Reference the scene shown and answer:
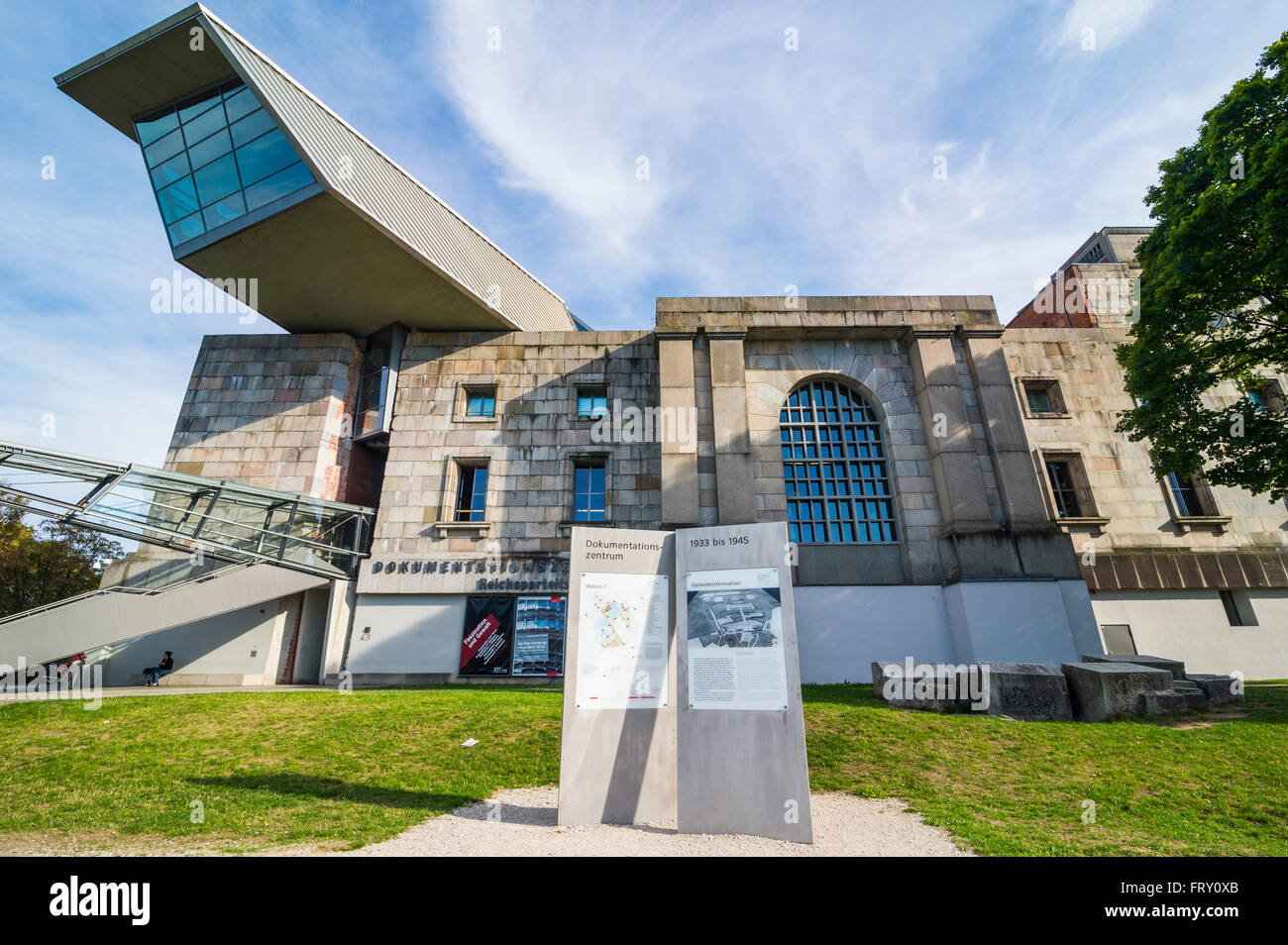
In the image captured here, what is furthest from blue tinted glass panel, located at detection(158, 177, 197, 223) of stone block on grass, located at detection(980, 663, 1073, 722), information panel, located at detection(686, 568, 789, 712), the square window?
the square window

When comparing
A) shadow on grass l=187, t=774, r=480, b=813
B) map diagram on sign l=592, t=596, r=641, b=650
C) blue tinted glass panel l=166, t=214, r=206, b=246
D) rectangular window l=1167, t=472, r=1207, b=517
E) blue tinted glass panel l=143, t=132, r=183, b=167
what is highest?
blue tinted glass panel l=143, t=132, r=183, b=167

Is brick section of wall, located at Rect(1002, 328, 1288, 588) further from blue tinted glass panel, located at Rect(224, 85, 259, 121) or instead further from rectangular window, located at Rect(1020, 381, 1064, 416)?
blue tinted glass panel, located at Rect(224, 85, 259, 121)

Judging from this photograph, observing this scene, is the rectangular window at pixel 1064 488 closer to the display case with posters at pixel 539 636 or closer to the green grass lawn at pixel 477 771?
the green grass lawn at pixel 477 771

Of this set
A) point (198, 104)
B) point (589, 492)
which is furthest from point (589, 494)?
point (198, 104)

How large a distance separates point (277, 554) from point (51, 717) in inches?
332

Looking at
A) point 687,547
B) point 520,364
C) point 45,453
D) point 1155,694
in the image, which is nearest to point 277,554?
point 45,453

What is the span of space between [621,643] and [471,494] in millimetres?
17745

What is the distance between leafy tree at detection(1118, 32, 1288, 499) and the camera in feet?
47.7

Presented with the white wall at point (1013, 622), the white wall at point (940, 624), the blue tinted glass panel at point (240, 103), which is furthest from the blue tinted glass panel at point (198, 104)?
the white wall at point (1013, 622)

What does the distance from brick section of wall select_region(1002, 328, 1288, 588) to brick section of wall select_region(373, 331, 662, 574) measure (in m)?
16.9

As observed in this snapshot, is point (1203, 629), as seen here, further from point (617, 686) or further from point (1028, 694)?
point (617, 686)

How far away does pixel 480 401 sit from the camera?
24953mm
